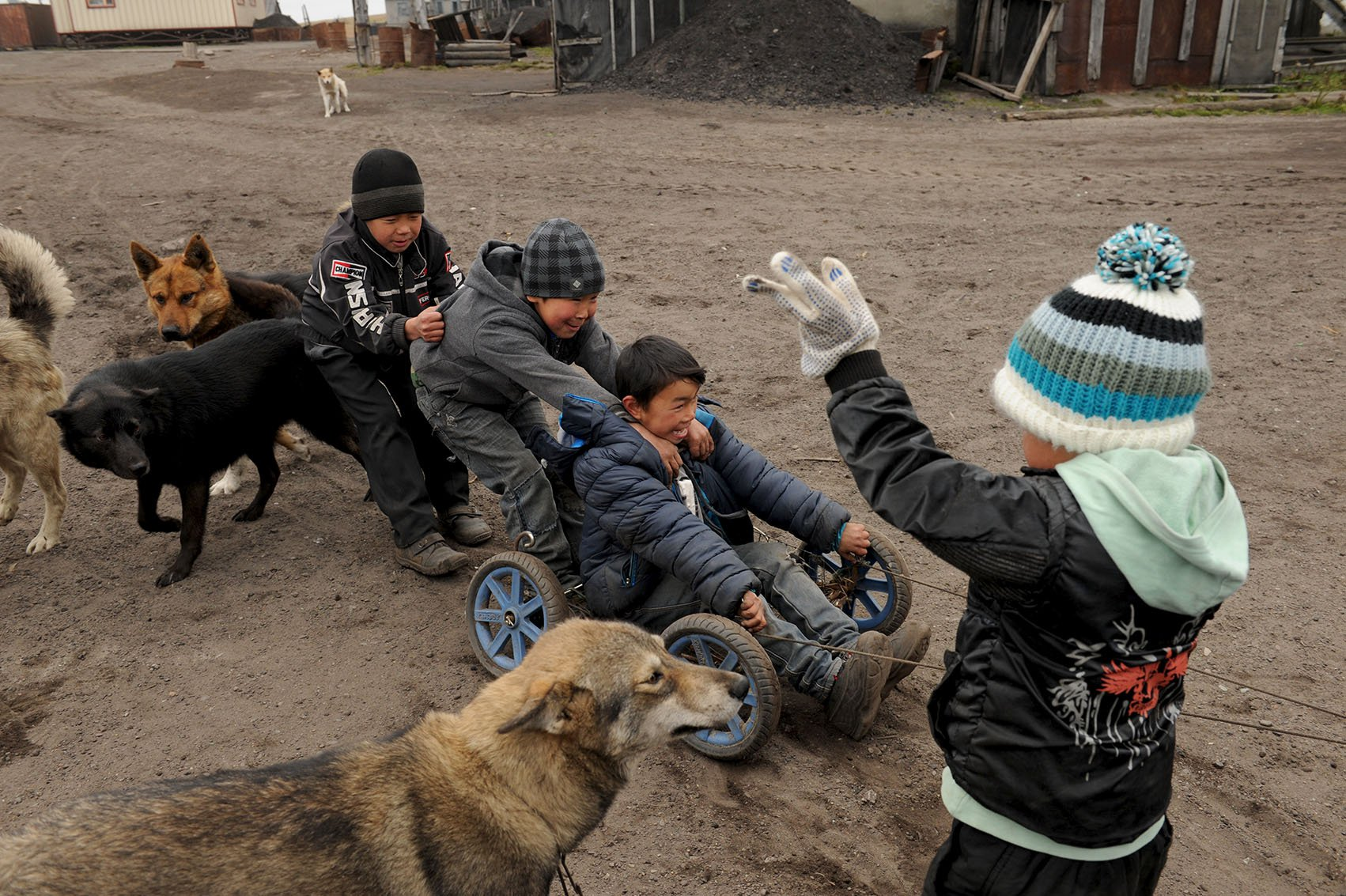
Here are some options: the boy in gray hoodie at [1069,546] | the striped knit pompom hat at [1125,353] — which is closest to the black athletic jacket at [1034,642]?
the boy in gray hoodie at [1069,546]

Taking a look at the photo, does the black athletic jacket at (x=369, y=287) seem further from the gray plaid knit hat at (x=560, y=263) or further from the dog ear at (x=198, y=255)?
the dog ear at (x=198, y=255)

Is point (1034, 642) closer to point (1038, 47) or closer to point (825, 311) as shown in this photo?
point (825, 311)

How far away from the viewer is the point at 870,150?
1430cm

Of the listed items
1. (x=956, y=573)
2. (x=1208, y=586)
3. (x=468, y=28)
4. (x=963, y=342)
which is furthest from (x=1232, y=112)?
→ (x=468, y=28)

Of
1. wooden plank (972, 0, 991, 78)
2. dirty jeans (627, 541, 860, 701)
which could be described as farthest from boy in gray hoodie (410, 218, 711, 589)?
wooden plank (972, 0, 991, 78)

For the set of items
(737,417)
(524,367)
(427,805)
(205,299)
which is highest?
(524,367)

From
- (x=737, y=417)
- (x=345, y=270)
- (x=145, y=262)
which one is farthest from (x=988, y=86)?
(x=345, y=270)

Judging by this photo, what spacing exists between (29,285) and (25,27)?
40.4 meters

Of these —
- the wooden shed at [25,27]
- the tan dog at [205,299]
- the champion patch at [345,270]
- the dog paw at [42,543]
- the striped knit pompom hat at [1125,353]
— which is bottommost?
the dog paw at [42,543]

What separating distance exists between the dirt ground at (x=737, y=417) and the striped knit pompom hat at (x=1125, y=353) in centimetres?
207

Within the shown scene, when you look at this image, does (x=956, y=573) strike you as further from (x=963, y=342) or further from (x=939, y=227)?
(x=939, y=227)

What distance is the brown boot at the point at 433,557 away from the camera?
222 inches

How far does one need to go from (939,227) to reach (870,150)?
151 inches

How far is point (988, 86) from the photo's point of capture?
1820 cm
